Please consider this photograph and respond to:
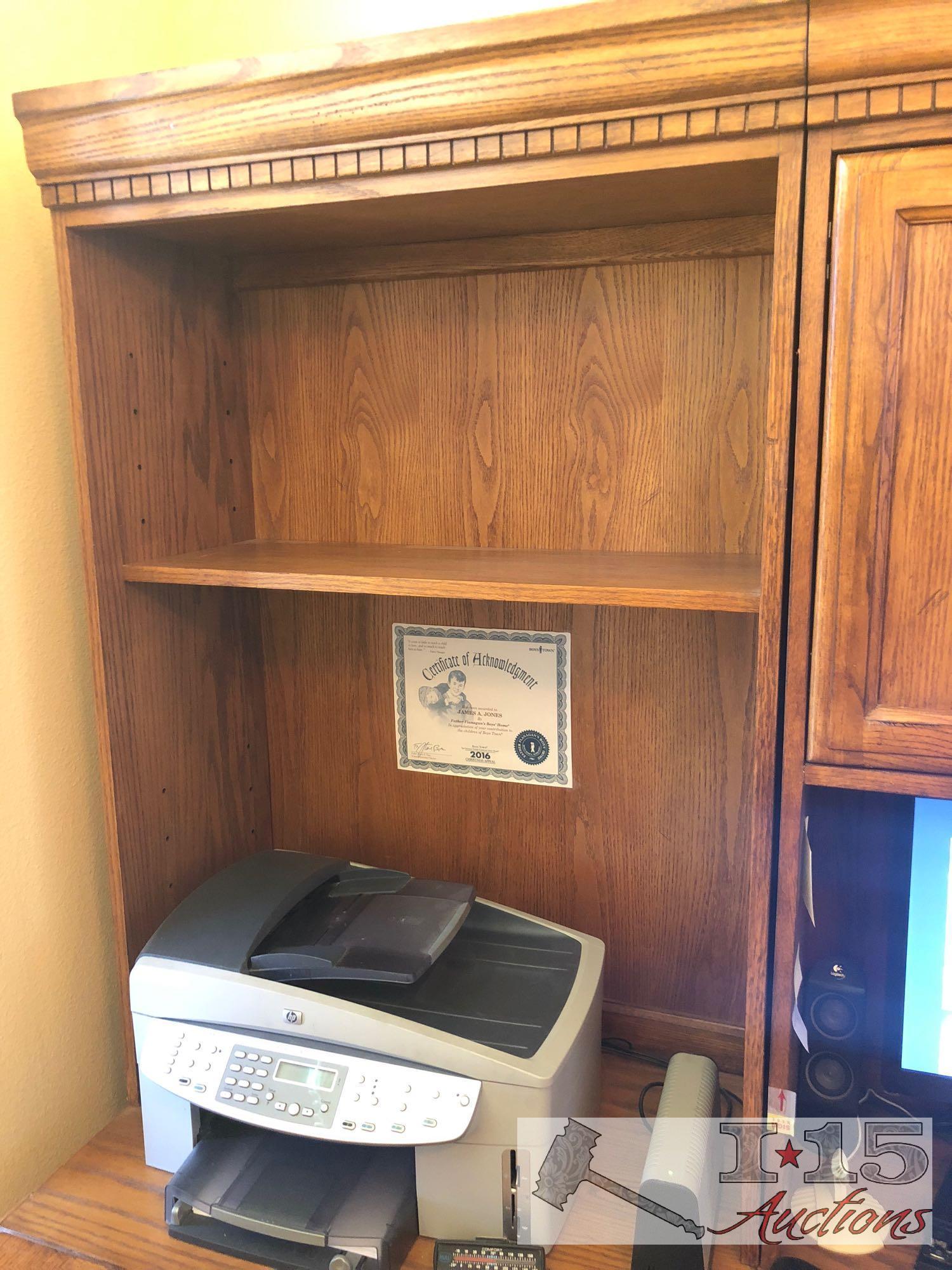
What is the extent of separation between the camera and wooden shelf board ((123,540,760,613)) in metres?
0.95

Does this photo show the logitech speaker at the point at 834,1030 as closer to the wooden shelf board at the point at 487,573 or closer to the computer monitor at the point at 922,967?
the computer monitor at the point at 922,967

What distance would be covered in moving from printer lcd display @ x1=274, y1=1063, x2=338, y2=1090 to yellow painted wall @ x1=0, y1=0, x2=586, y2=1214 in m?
0.40

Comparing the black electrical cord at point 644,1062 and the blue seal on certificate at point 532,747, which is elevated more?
the blue seal on certificate at point 532,747

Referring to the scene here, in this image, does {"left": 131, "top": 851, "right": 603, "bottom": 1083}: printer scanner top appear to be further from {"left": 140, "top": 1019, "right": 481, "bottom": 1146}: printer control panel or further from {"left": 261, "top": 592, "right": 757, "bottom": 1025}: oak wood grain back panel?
{"left": 261, "top": 592, "right": 757, "bottom": 1025}: oak wood grain back panel

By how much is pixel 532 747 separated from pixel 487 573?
1.12 feet

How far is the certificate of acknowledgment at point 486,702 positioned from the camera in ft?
Answer: 4.29

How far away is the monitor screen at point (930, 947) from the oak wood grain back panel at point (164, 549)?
0.91m

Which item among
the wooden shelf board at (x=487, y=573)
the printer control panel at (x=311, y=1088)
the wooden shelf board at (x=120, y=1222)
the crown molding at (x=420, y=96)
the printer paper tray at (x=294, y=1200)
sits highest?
the crown molding at (x=420, y=96)

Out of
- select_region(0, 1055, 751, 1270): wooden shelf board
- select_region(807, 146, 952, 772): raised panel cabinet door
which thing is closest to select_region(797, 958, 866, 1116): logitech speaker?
select_region(0, 1055, 751, 1270): wooden shelf board

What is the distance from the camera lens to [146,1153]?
1.14 m

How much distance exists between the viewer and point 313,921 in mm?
1162
